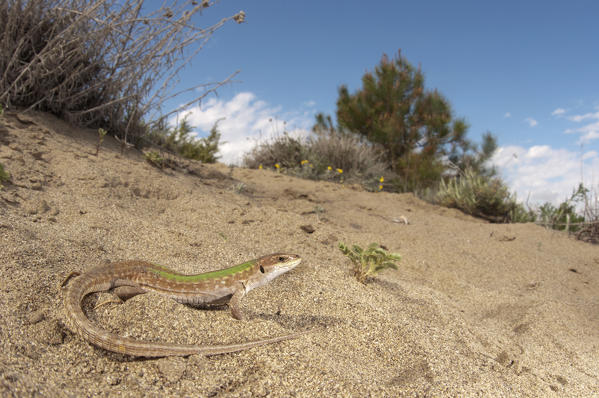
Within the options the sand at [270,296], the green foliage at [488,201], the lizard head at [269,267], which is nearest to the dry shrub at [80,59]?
the sand at [270,296]

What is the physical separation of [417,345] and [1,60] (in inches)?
242

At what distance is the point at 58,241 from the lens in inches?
107

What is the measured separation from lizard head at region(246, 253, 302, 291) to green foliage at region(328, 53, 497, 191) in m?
12.7

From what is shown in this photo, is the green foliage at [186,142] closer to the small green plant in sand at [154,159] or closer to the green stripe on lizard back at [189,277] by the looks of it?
the small green plant in sand at [154,159]

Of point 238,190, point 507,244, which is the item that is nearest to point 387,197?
point 507,244

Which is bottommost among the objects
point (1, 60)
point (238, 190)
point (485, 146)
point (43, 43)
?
point (238, 190)

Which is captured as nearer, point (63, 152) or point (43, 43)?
point (63, 152)

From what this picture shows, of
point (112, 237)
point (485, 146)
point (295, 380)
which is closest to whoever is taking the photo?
point (295, 380)

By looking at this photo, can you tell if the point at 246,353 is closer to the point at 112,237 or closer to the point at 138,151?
the point at 112,237

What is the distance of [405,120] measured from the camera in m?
15.8

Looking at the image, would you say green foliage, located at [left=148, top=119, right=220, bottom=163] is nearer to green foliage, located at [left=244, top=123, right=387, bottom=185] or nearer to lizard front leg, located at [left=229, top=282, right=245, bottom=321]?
green foliage, located at [left=244, top=123, right=387, bottom=185]

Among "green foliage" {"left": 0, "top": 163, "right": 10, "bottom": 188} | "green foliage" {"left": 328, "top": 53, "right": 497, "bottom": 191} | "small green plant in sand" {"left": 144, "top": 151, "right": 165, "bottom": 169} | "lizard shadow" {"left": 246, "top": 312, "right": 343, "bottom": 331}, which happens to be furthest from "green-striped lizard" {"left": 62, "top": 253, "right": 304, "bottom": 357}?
"green foliage" {"left": 328, "top": 53, "right": 497, "bottom": 191}

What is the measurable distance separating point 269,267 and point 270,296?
482mm

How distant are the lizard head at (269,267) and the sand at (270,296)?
22cm
